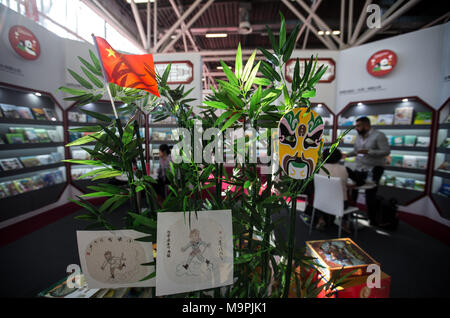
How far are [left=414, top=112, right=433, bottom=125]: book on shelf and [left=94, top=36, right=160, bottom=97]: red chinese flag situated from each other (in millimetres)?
5052

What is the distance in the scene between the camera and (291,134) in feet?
1.89

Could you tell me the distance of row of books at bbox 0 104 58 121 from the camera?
11.2 ft

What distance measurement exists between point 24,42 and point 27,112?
1.14m

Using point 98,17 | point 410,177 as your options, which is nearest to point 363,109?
point 410,177

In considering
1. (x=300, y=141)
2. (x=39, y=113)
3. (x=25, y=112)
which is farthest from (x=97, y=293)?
(x=39, y=113)

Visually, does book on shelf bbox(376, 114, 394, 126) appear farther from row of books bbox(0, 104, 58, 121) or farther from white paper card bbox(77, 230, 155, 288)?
row of books bbox(0, 104, 58, 121)

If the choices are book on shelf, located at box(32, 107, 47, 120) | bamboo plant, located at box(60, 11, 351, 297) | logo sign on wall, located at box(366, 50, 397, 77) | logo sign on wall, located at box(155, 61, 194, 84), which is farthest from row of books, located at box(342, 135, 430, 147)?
book on shelf, located at box(32, 107, 47, 120)

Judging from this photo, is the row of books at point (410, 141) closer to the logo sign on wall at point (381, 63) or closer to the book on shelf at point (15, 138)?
the logo sign on wall at point (381, 63)

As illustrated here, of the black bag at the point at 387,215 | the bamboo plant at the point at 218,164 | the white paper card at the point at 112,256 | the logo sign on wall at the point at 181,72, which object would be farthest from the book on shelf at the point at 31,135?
the black bag at the point at 387,215

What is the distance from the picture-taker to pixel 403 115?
13.5ft

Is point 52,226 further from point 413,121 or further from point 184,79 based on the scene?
point 413,121

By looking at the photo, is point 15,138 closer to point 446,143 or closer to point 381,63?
point 381,63

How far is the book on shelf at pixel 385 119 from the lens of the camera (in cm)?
430

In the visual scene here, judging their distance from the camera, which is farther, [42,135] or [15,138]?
[42,135]
